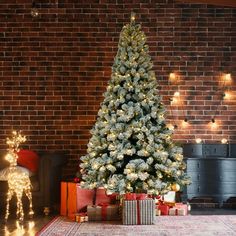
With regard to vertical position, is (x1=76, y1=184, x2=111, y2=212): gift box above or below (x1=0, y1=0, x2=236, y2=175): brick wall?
below

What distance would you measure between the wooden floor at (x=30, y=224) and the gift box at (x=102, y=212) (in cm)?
56

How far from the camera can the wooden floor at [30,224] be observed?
5836 millimetres

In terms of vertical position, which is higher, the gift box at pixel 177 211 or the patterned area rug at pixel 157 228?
the gift box at pixel 177 211

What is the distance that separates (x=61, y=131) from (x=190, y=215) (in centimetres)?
242

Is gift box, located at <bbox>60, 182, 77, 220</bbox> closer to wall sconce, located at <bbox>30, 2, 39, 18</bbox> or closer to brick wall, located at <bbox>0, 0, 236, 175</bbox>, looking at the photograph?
brick wall, located at <bbox>0, 0, 236, 175</bbox>

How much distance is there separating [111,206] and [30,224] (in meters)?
1.00

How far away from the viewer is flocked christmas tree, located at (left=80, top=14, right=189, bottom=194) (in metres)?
6.34

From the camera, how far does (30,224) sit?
6.46 metres

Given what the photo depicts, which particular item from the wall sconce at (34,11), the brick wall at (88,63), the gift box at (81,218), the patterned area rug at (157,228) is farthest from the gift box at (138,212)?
the wall sconce at (34,11)

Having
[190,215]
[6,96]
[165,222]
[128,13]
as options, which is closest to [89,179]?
[165,222]

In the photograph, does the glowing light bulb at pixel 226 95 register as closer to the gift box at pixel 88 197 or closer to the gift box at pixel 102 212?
the gift box at pixel 88 197

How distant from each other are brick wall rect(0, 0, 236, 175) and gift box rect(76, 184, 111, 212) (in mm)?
1420

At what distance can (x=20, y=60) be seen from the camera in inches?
332

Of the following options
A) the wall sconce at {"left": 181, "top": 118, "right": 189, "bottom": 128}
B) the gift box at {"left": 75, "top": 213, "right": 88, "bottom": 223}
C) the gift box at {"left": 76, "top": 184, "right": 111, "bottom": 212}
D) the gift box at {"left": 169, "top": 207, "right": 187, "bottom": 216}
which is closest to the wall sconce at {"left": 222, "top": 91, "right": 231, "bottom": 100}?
the wall sconce at {"left": 181, "top": 118, "right": 189, "bottom": 128}
